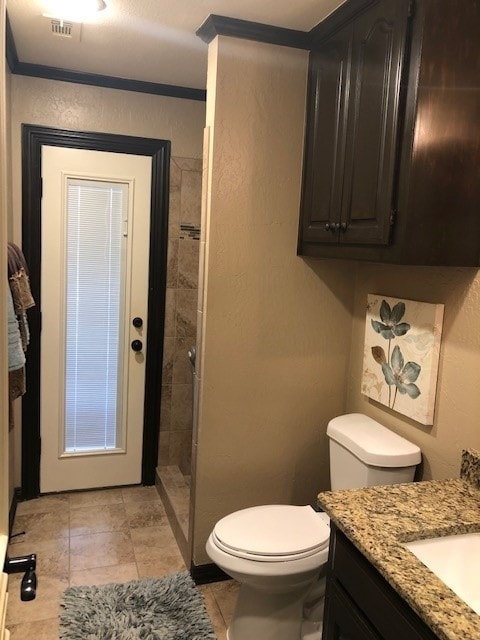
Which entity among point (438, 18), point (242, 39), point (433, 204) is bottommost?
point (433, 204)

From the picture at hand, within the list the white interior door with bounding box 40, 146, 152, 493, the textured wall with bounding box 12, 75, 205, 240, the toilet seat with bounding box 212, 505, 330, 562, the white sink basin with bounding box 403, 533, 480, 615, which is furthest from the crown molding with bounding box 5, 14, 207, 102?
the white sink basin with bounding box 403, 533, 480, 615

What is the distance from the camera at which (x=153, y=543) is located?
2693 mm

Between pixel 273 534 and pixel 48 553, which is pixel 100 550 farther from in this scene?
pixel 273 534

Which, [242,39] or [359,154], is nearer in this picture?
[359,154]

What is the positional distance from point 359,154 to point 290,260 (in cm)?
62

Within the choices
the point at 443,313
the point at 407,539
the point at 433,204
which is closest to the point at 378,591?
the point at 407,539

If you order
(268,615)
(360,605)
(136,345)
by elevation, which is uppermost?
(136,345)

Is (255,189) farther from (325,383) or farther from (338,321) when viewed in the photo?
(325,383)

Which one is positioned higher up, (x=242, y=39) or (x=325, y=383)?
(x=242, y=39)

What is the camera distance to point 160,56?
2.55 metres

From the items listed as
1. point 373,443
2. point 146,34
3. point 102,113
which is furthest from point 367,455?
point 102,113

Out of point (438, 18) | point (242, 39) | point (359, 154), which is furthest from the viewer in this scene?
point (242, 39)

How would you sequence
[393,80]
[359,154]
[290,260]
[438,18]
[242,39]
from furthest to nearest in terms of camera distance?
[290,260] → [242,39] → [359,154] → [393,80] → [438,18]

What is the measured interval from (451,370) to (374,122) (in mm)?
899
